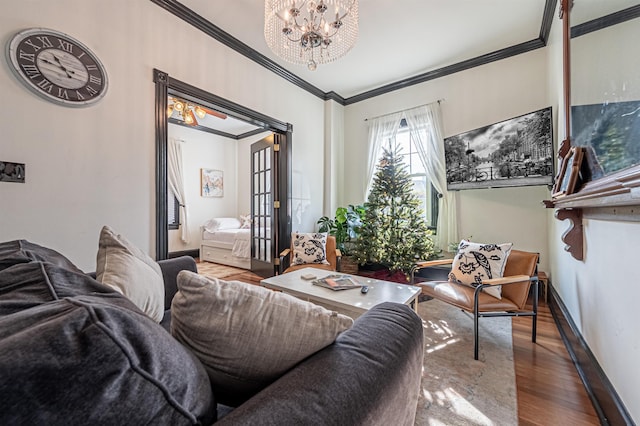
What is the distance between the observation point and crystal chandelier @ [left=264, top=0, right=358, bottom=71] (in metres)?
2.06

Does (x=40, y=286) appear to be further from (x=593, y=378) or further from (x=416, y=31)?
(x=416, y=31)

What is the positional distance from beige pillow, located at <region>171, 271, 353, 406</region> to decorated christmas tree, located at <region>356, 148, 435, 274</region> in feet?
9.26

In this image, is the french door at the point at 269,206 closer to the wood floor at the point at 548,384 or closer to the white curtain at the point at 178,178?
the white curtain at the point at 178,178

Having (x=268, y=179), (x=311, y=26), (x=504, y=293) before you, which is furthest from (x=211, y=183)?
(x=504, y=293)

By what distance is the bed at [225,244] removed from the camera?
15.5 feet

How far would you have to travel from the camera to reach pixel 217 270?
4660 mm

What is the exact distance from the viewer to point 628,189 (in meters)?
0.83

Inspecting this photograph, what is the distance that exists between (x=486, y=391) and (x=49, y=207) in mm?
3171

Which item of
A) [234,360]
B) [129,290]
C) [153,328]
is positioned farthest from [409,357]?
[129,290]

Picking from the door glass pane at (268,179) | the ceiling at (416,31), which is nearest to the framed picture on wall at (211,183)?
the door glass pane at (268,179)

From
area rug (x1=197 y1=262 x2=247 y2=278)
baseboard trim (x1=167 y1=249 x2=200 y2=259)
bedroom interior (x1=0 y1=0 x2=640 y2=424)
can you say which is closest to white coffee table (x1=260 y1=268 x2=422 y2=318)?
bedroom interior (x1=0 y1=0 x2=640 y2=424)

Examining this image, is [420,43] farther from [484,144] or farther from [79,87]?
[79,87]

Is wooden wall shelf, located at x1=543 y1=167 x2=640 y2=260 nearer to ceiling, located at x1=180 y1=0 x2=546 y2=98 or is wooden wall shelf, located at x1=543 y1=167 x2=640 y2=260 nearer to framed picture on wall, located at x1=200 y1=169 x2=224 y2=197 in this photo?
ceiling, located at x1=180 y1=0 x2=546 y2=98

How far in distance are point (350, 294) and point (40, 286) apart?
1.65 meters
